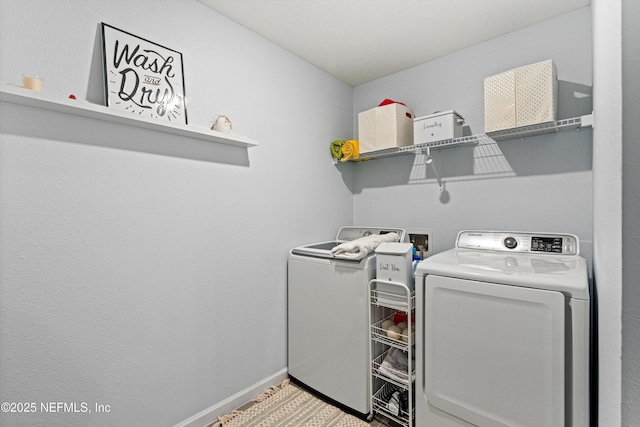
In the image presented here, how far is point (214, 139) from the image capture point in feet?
5.63

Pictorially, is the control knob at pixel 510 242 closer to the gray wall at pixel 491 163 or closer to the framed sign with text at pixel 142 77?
the gray wall at pixel 491 163

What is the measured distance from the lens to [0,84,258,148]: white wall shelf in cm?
108

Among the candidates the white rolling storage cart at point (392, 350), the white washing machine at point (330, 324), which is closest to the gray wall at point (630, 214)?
the white rolling storage cart at point (392, 350)

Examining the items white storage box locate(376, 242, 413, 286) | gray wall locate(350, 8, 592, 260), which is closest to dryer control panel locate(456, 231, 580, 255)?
gray wall locate(350, 8, 592, 260)

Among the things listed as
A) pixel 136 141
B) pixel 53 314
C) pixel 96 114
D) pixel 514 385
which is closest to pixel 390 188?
pixel 514 385

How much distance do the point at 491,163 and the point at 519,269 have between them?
994 mm

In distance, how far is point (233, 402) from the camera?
1820mm

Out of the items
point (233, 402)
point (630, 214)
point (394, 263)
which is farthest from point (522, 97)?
point (233, 402)

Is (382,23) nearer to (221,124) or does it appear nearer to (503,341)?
(221,124)

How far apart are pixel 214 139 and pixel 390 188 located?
4.92 ft

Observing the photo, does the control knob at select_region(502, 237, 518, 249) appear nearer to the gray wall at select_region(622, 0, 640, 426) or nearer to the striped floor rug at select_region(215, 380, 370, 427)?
the striped floor rug at select_region(215, 380, 370, 427)

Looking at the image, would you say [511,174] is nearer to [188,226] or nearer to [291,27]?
[291,27]

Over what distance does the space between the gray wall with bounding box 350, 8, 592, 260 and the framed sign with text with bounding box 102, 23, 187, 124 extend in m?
1.53

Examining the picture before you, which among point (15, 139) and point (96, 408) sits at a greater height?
point (15, 139)
